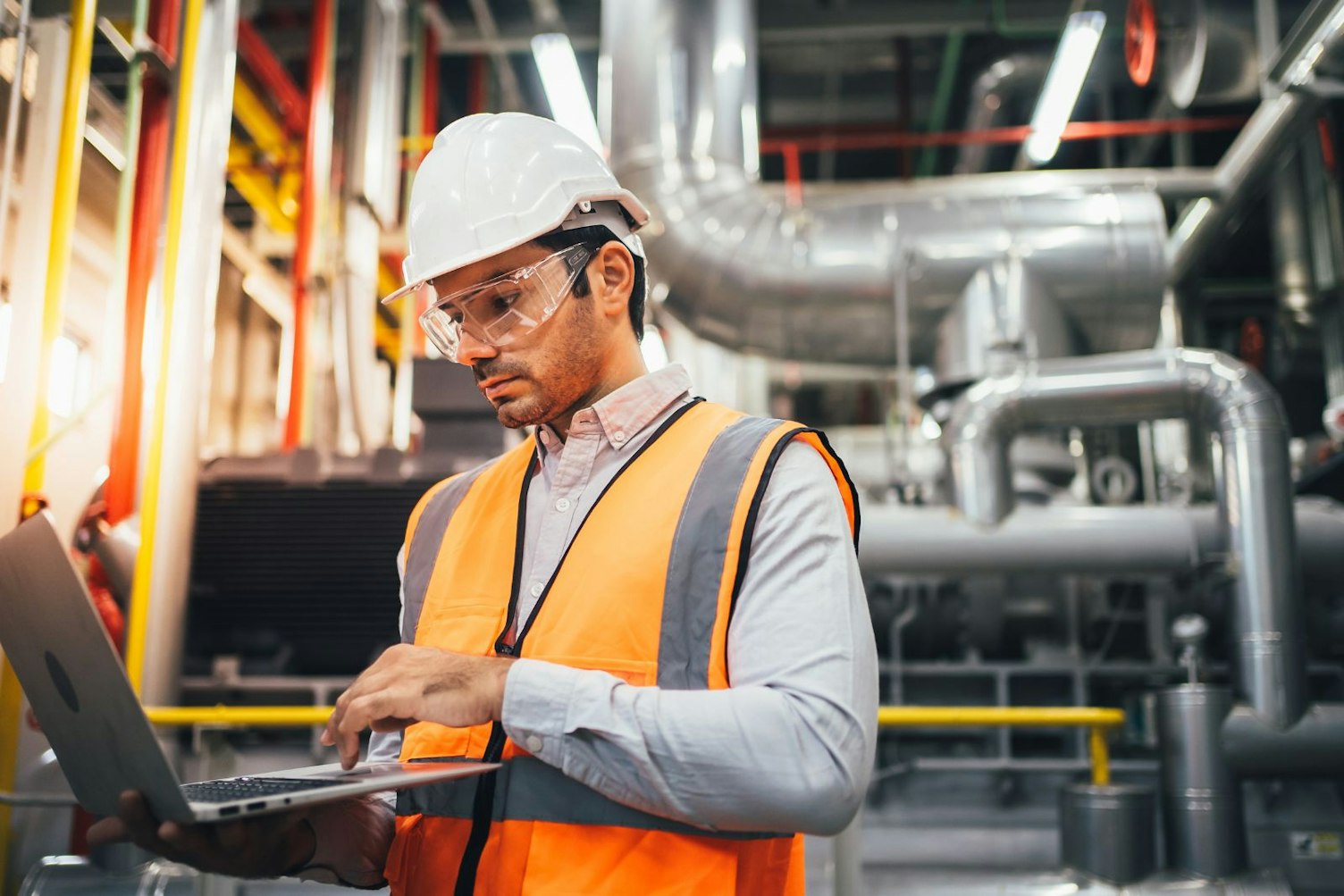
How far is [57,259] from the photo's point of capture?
11.1 feet

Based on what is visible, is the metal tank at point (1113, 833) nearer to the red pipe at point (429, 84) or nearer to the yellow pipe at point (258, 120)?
the red pipe at point (429, 84)

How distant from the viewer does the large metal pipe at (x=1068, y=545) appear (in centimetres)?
446

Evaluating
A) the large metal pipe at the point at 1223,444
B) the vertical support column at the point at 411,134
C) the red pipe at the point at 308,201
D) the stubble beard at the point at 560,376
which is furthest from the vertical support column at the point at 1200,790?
the vertical support column at the point at 411,134

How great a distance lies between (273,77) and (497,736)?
6.78 meters

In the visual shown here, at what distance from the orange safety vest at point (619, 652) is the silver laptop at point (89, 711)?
10cm

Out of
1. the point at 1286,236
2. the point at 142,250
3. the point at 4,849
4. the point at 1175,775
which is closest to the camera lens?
the point at 4,849

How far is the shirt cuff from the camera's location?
117cm

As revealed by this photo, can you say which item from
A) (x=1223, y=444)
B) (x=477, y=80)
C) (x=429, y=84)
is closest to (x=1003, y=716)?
(x=1223, y=444)

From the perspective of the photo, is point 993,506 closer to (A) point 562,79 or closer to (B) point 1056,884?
(B) point 1056,884

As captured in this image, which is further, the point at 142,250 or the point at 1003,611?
the point at 1003,611

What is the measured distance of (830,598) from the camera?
1.24 metres

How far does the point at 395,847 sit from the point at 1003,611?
3.94 metres

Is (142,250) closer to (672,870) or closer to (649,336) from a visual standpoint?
(672,870)

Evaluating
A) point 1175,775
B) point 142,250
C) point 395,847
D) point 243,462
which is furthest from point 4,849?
point 1175,775
